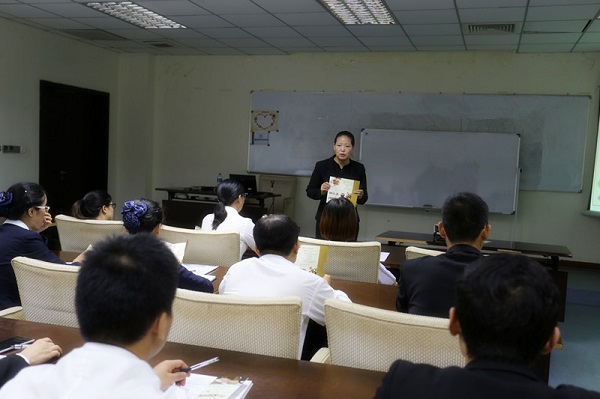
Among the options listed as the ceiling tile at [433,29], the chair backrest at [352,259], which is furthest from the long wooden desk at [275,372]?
the ceiling tile at [433,29]

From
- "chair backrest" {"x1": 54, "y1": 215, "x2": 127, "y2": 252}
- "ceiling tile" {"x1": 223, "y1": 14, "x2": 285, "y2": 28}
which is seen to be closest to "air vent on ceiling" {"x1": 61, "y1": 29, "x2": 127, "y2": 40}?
"ceiling tile" {"x1": 223, "y1": 14, "x2": 285, "y2": 28}

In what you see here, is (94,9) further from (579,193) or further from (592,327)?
(579,193)

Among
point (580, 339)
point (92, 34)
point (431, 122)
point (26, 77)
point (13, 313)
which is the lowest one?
point (580, 339)

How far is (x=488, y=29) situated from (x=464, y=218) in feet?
14.5

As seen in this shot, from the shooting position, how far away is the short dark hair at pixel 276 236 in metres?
2.15

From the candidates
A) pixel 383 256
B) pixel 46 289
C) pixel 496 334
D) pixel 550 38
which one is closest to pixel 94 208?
pixel 46 289

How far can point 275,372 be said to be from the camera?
1.36m

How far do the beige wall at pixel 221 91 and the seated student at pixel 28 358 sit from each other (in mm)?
5678

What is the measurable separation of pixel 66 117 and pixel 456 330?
7373 mm

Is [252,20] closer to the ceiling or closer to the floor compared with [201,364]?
closer to the ceiling

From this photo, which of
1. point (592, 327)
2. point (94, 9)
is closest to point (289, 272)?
point (592, 327)

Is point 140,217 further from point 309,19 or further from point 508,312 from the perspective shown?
point 309,19

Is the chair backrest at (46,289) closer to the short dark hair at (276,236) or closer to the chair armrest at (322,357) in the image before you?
the short dark hair at (276,236)

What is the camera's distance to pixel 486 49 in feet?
22.0
